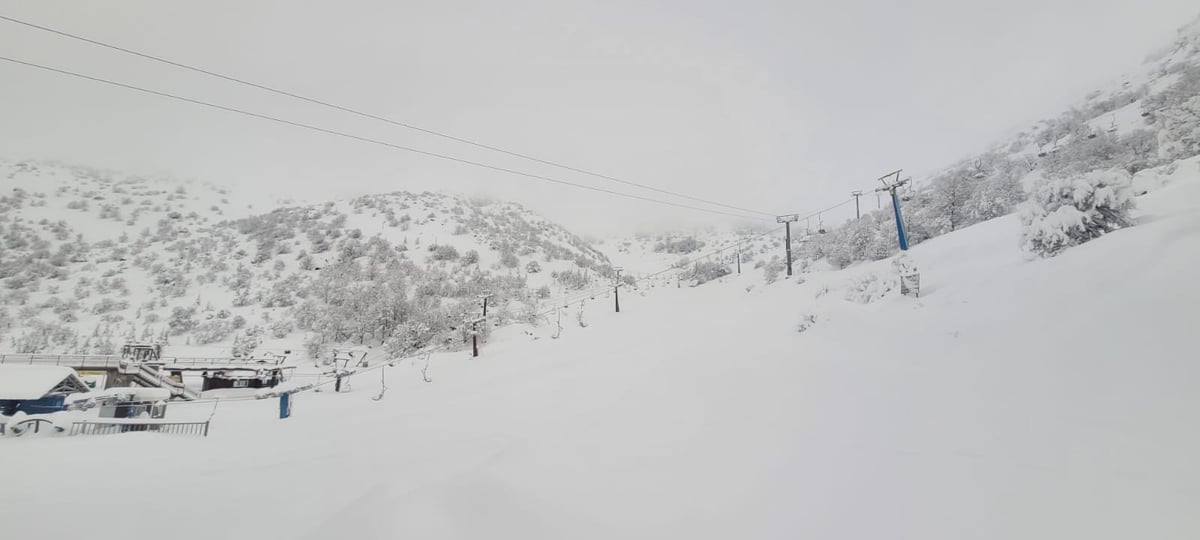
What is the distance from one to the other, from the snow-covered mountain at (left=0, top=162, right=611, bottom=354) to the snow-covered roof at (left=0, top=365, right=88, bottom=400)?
17.3m

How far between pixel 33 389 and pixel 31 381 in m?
0.51

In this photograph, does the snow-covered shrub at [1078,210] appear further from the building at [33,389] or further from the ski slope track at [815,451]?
the building at [33,389]

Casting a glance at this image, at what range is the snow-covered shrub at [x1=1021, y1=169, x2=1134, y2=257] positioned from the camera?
7.11 meters

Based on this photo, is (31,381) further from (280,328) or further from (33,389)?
(280,328)

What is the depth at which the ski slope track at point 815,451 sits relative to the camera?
3.08 m

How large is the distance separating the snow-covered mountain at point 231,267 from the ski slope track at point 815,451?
25.5 metres

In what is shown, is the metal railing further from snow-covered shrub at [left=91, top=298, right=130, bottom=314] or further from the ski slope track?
the ski slope track

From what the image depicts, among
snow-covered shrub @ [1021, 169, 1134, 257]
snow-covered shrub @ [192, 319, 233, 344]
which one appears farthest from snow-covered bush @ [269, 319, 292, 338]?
snow-covered shrub @ [1021, 169, 1134, 257]

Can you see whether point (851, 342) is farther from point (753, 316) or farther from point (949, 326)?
point (753, 316)

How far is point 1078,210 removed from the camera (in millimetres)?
7465

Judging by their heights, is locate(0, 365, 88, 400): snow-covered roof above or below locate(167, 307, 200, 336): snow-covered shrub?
below

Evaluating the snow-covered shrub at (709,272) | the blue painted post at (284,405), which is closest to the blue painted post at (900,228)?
the blue painted post at (284,405)

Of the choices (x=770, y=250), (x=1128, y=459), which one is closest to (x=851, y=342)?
(x=1128, y=459)

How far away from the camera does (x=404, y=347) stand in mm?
28000
